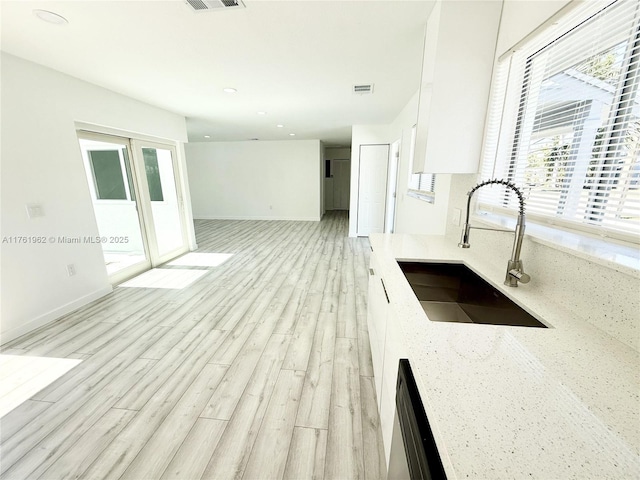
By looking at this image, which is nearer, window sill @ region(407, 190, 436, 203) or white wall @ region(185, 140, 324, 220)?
window sill @ region(407, 190, 436, 203)

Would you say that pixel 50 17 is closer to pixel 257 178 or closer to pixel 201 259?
pixel 201 259

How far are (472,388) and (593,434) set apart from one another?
20 cm

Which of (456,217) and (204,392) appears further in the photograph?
(456,217)

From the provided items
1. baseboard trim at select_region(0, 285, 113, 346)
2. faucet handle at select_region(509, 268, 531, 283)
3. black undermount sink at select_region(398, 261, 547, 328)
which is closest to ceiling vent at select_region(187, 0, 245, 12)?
black undermount sink at select_region(398, 261, 547, 328)

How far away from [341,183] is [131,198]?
7284 mm

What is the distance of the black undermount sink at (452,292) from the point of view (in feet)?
4.18

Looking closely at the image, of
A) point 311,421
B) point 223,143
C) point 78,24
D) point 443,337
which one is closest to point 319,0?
point 78,24

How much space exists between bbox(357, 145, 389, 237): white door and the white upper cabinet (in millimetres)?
3725

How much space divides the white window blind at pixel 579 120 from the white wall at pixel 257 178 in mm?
6341

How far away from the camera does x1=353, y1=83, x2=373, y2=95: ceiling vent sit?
2.85 meters

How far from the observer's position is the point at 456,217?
1.95m

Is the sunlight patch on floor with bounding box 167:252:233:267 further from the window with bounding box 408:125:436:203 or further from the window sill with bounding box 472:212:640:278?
the window sill with bounding box 472:212:640:278

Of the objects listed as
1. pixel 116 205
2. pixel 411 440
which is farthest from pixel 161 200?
pixel 411 440

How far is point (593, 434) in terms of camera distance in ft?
1.63
